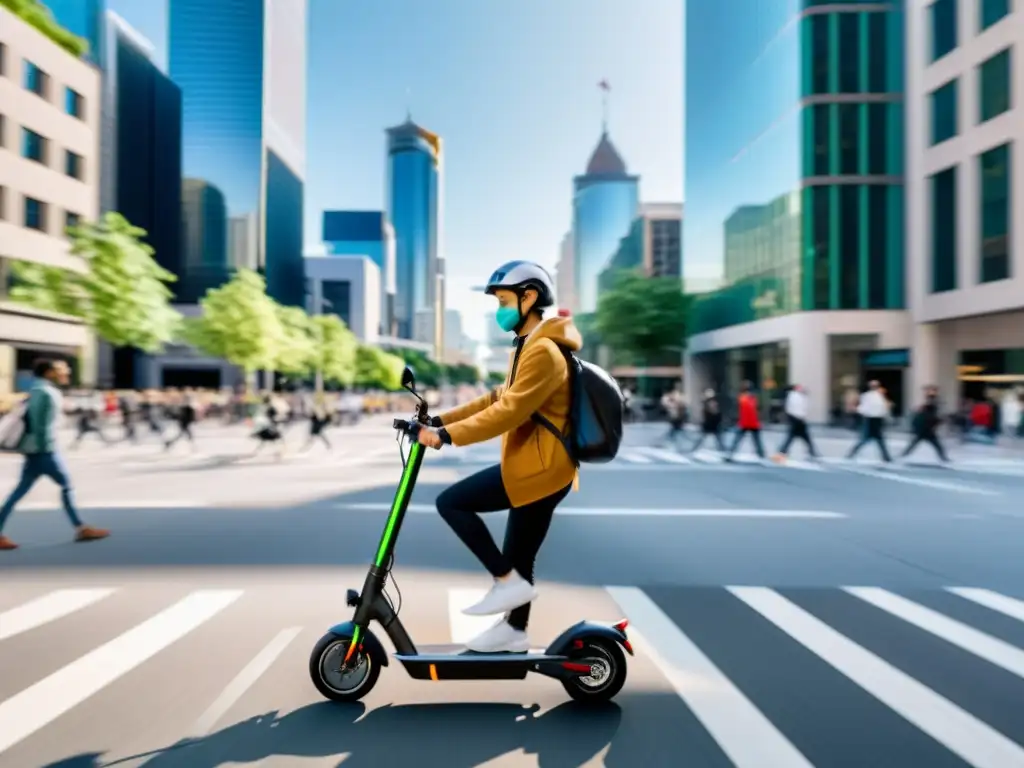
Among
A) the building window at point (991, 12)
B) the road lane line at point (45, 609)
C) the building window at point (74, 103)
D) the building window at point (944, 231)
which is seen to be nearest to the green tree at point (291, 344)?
the building window at point (74, 103)

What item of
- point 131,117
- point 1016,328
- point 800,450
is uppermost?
point 131,117

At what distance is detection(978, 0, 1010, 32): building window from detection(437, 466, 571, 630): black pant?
3469 centimetres

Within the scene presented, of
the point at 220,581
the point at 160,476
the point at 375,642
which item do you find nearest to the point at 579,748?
the point at 375,642

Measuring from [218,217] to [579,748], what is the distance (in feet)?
A: 329

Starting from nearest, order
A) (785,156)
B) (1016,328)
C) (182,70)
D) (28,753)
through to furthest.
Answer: (28,753) < (1016,328) < (785,156) < (182,70)

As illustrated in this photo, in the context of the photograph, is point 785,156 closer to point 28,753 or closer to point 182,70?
point 28,753

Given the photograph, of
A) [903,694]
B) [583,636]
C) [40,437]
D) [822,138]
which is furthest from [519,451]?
[822,138]

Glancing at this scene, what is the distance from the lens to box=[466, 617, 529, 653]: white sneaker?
3.75 m

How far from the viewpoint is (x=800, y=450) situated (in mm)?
23172

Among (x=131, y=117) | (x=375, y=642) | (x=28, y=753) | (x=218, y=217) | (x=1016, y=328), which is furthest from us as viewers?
(x=218, y=217)

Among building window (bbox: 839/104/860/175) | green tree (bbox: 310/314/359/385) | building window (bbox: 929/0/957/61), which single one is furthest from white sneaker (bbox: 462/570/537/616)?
green tree (bbox: 310/314/359/385)

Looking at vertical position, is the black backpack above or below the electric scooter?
above

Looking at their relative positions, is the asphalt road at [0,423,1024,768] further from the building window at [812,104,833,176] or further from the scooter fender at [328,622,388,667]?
the building window at [812,104,833,176]

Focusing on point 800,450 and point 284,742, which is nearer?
point 284,742
